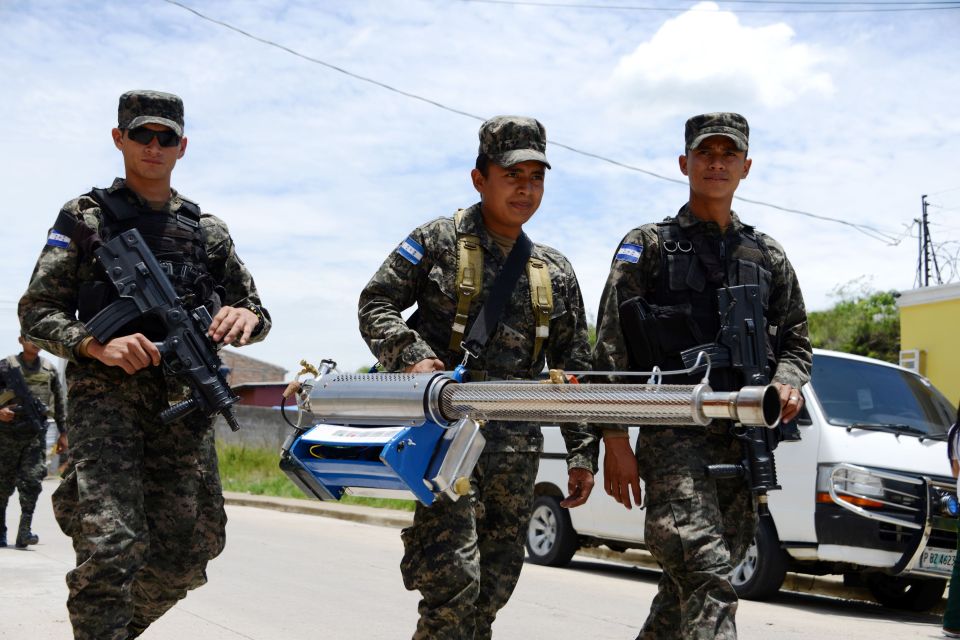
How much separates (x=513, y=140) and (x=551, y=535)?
6.83m

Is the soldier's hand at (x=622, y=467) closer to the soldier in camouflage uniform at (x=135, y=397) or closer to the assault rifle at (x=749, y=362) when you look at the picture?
the assault rifle at (x=749, y=362)

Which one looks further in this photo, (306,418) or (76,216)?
(76,216)

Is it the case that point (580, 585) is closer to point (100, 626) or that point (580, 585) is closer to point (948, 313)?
point (100, 626)

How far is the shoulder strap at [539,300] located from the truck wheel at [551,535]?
611 centimetres

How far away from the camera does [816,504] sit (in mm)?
8148

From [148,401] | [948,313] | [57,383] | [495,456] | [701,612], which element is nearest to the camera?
[701,612]

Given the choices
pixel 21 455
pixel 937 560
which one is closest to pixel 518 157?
pixel 937 560

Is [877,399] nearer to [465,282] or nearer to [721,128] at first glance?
[721,128]

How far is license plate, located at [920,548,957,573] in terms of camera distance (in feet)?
26.4

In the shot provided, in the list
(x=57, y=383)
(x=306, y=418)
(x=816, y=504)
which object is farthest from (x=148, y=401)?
(x=57, y=383)

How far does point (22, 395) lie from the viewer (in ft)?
37.5

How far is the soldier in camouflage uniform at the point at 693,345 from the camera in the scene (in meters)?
4.10

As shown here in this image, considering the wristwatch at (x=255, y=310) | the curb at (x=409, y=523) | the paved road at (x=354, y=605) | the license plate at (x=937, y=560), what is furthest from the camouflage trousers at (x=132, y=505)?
the curb at (x=409, y=523)

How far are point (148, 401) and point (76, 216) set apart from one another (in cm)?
80
